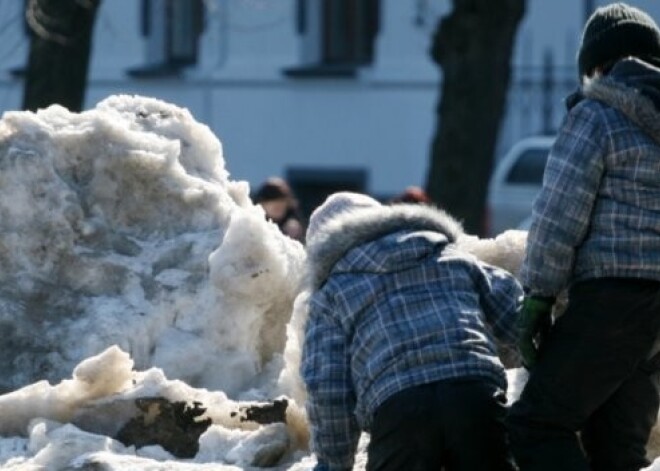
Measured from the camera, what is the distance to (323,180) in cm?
2853

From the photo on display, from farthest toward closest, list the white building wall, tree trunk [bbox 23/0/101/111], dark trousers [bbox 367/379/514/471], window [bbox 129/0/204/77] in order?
window [bbox 129/0/204/77] → the white building wall → tree trunk [bbox 23/0/101/111] → dark trousers [bbox 367/379/514/471]

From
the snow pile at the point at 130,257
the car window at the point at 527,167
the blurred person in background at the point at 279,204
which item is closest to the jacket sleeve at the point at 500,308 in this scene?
the snow pile at the point at 130,257

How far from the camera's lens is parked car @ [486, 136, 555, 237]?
23.6 m

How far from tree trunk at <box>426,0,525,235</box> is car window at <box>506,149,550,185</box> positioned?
7.87 m

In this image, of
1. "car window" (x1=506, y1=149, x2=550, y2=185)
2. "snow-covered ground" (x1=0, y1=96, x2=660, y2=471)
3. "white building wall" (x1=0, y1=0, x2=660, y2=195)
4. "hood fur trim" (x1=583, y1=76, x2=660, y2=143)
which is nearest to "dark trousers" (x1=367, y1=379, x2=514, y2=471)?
"hood fur trim" (x1=583, y1=76, x2=660, y2=143)

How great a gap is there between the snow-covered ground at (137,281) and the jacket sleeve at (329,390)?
0.79m

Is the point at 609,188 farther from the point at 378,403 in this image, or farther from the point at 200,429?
the point at 200,429

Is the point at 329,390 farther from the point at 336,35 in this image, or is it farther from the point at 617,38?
the point at 336,35

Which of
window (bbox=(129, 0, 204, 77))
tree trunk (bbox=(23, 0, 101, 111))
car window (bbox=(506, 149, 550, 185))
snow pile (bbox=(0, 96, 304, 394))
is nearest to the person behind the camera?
snow pile (bbox=(0, 96, 304, 394))

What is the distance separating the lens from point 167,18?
28.8 m

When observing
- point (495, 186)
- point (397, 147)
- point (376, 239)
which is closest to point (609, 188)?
point (376, 239)

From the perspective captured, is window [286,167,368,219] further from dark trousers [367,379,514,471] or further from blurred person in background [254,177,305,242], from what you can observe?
dark trousers [367,379,514,471]

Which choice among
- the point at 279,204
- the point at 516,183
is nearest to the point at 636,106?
the point at 279,204

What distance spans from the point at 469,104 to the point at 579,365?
33.3 ft
